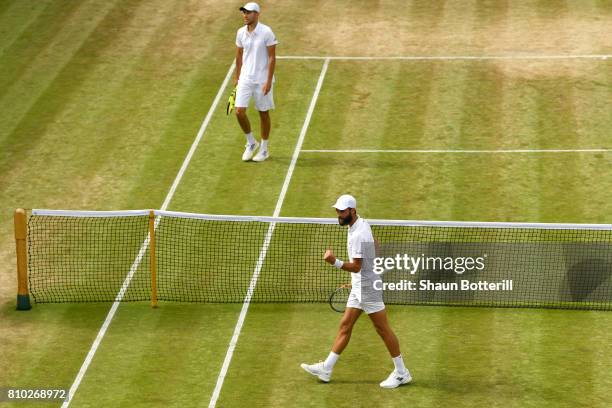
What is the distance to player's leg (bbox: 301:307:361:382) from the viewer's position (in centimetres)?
1562

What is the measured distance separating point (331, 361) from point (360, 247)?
1615mm

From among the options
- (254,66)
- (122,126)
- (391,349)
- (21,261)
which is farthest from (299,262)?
(122,126)

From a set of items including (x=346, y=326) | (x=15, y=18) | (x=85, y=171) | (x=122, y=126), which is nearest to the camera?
(x=346, y=326)

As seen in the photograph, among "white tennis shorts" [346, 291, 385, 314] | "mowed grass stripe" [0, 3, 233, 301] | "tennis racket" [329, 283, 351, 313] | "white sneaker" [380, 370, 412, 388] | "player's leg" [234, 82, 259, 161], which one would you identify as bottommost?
"mowed grass stripe" [0, 3, 233, 301]

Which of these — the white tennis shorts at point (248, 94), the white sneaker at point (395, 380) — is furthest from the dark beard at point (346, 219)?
the white tennis shorts at point (248, 94)

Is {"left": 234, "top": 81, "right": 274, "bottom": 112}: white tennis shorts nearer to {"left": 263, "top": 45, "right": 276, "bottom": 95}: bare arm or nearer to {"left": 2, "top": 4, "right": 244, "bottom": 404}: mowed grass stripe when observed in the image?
{"left": 263, "top": 45, "right": 276, "bottom": 95}: bare arm

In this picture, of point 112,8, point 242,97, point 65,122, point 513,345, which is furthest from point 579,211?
point 112,8

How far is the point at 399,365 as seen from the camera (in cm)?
1575

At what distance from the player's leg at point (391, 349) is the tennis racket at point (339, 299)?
2294 mm

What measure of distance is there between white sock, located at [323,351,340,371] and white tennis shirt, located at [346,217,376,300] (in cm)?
88

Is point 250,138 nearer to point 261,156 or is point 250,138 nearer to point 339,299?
point 261,156

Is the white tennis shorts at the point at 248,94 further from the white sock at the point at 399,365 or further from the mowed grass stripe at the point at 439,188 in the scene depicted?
the white sock at the point at 399,365

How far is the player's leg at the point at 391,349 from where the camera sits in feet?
50.8

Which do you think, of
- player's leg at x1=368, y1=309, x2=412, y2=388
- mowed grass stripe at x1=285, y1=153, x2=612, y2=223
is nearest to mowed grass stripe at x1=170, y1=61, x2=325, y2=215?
mowed grass stripe at x1=285, y1=153, x2=612, y2=223
